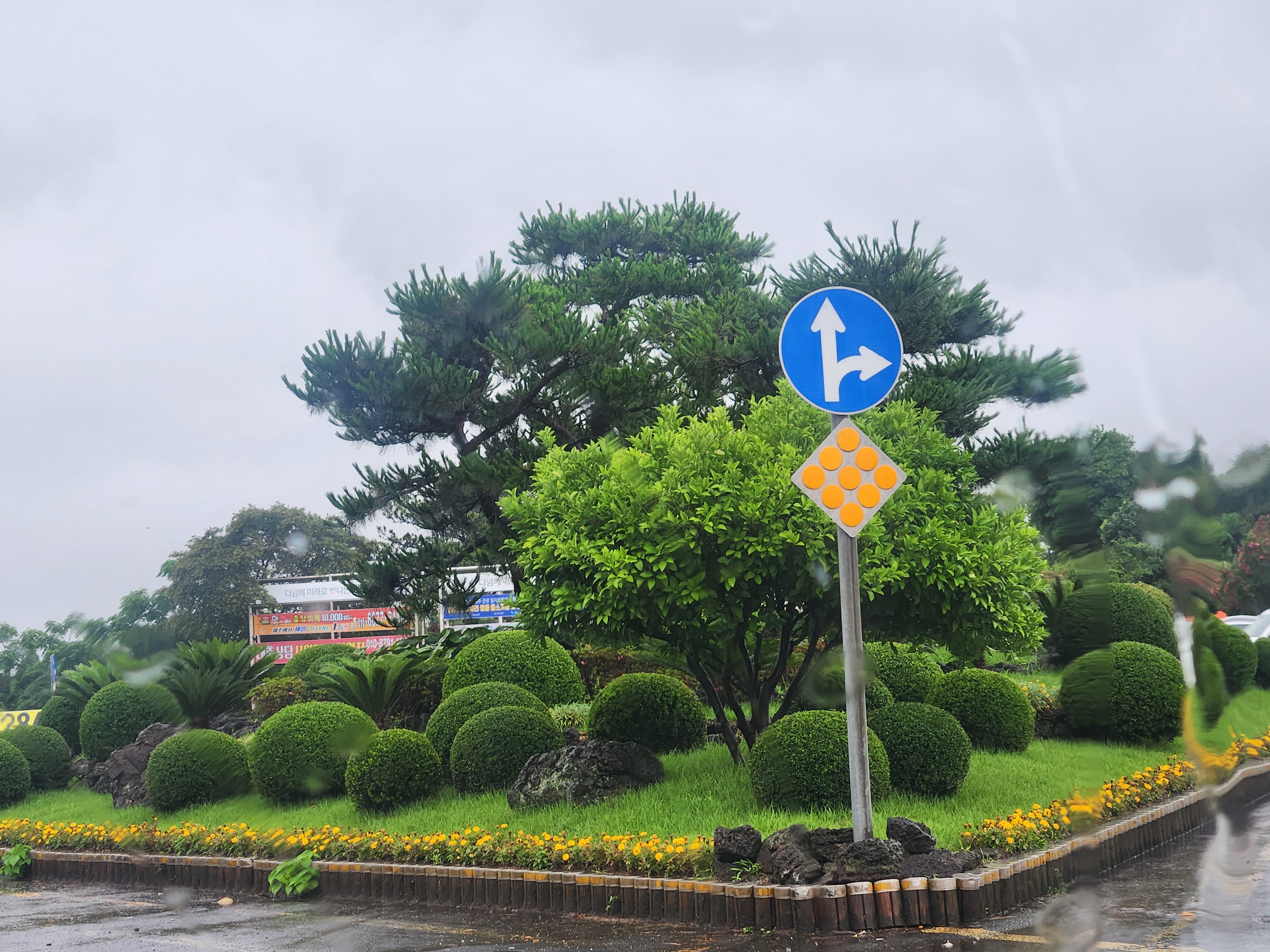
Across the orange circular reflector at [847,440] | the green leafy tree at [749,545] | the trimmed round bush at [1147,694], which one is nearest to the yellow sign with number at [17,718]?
the green leafy tree at [749,545]

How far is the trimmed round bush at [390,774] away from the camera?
9430 mm

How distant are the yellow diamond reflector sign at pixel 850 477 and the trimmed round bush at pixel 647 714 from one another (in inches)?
209

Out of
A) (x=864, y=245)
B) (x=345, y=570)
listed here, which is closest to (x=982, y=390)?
(x=864, y=245)

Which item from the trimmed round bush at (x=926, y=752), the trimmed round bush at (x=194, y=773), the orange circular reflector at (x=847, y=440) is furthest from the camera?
the trimmed round bush at (x=194, y=773)

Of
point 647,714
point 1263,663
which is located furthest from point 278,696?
point 1263,663

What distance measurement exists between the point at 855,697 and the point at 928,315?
42.8ft

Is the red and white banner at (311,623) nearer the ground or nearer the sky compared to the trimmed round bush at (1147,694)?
nearer the sky

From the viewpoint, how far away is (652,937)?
5.69m

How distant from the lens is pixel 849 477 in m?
5.30

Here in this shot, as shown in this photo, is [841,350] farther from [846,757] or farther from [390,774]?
[390,774]

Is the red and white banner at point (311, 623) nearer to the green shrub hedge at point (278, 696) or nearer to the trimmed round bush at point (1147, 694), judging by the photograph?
the green shrub hedge at point (278, 696)

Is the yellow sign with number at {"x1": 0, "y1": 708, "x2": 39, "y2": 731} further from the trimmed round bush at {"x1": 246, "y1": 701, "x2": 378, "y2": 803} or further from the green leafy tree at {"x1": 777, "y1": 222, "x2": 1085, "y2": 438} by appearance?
the green leafy tree at {"x1": 777, "y1": 222, "x2": 1085, "y2": 438}

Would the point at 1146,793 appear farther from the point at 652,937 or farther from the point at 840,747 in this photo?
the point at 652,937

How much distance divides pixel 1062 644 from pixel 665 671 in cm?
1327
